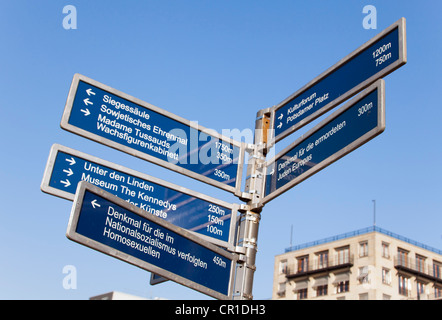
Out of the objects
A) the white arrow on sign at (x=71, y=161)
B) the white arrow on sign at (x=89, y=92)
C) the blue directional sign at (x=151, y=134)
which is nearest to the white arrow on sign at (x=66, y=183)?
the white arrow on sign at (x=71, y=161)

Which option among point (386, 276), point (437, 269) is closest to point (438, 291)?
point (437, 269)

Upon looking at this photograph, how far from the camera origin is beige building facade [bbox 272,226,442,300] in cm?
5600

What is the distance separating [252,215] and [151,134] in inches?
56.7

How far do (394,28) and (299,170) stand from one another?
1.69 m

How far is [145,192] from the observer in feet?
19.2

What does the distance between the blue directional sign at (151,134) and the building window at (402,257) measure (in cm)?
5593

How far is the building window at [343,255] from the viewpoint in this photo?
58938 millimetres

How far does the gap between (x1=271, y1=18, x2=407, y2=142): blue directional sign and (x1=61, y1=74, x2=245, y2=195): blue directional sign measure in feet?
2.20

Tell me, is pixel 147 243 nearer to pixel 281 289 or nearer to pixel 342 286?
pixel 342 286

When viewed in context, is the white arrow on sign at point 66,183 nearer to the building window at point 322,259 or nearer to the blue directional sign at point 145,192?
the blue directional sign at point 145,192

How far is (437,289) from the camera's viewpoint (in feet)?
196

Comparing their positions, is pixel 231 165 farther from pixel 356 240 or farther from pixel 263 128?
pixel 356 240

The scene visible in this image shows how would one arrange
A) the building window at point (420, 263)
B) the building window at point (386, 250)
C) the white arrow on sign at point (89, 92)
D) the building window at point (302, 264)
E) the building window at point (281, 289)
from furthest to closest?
the building window at point (281, 289), the building window at point (302, 264), the building window at point (420, 263), the building window at point (386, 250), the white arrow on sign at point (89, 92)
